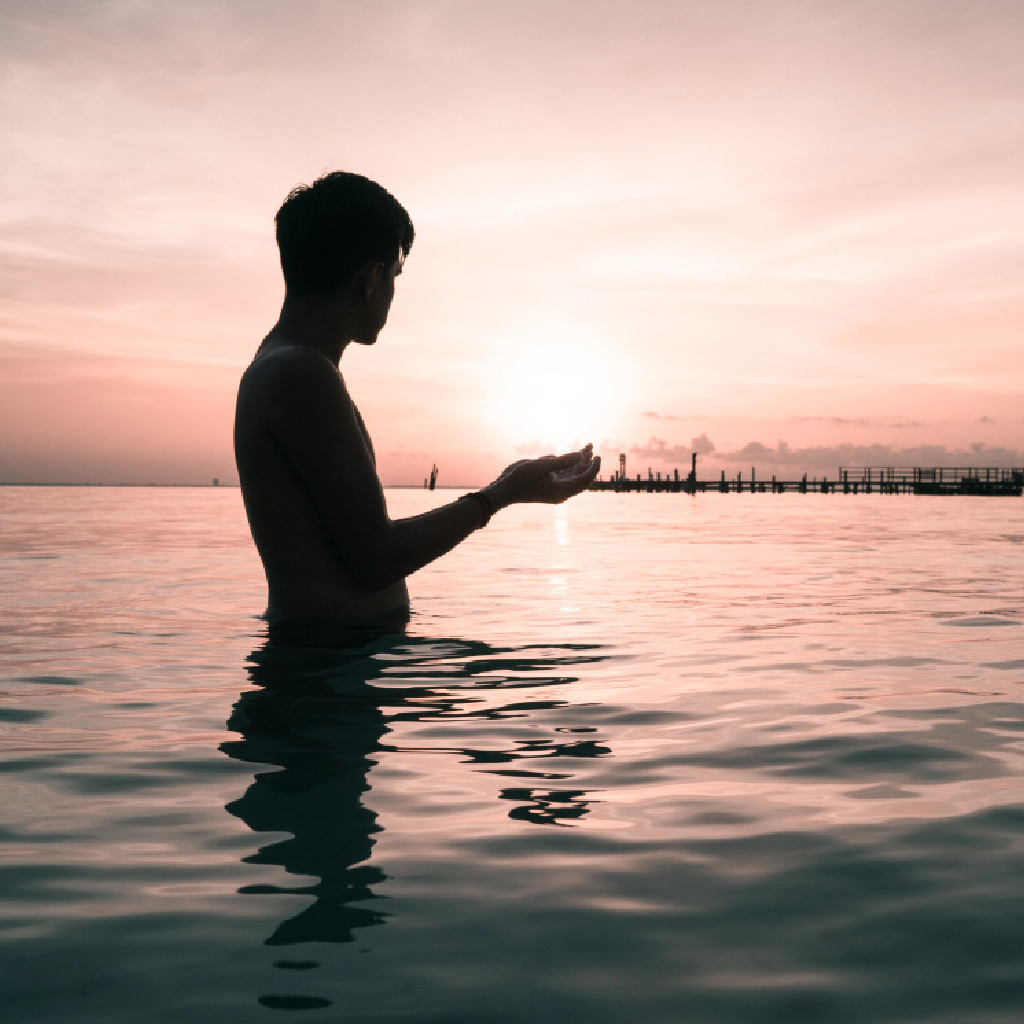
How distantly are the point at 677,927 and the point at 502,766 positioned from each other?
0.96 meters

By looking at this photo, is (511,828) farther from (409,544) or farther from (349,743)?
(409,544)

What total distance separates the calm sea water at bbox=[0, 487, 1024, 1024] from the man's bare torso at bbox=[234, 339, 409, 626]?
0.22 m

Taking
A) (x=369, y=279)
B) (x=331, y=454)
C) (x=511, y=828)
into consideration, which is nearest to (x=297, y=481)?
(x=331, y=454)

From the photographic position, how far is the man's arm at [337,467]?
10.3 feet

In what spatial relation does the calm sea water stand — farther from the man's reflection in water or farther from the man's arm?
the man's arm

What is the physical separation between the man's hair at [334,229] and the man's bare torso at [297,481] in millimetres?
291

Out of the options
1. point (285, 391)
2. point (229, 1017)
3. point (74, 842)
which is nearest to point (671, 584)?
point (285, 391)

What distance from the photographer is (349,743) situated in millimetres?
2646

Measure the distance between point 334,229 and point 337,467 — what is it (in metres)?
0.85

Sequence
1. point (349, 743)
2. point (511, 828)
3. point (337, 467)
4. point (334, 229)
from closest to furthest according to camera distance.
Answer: point (511, 828) → point (349, 743) → point (337, 467) → point (334, 229)

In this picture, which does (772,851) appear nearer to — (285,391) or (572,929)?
(572,929)

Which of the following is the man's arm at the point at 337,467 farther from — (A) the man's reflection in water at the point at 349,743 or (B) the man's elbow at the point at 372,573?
(A) the man's reflection in water at the point at 349,743

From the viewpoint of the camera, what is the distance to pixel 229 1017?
50.9 inches

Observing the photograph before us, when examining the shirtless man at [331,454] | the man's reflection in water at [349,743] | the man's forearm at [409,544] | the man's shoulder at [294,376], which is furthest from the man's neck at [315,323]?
the man's reflection in water at [349,743]
